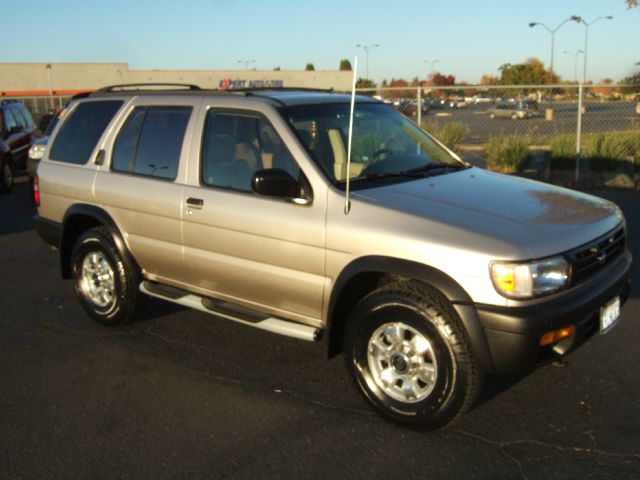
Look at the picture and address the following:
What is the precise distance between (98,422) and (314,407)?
1307 millimetres

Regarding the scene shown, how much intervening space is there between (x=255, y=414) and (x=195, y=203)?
1.55 m

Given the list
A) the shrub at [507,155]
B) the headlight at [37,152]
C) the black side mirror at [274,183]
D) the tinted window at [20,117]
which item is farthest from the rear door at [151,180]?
the tinted window at [20,117]

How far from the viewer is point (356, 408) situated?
166 inches

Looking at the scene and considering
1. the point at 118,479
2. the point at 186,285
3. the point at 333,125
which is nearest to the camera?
the point at 118,479

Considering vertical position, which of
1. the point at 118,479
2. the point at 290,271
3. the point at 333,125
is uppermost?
the point at 333,125

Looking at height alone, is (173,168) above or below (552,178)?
above

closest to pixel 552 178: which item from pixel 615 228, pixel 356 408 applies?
pixel 615 228

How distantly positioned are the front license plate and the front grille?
22cm

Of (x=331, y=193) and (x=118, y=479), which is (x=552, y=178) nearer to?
(x=331, y=193)

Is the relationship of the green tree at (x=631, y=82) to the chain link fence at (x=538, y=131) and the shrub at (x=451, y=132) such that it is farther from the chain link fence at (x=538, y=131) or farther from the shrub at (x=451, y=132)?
the shrub at (x=451, y=132)

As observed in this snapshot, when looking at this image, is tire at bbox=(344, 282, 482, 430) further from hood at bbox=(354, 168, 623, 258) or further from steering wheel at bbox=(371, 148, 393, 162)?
steering wheel at bbox=(371, 148, 393, 162)

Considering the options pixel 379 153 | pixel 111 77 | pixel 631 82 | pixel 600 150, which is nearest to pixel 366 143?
pixel 379 153

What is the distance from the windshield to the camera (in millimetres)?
4441

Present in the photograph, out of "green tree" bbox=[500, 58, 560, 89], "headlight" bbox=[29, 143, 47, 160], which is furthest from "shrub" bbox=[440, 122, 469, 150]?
"green tree" bbox=[500, 58, 560, 89]
